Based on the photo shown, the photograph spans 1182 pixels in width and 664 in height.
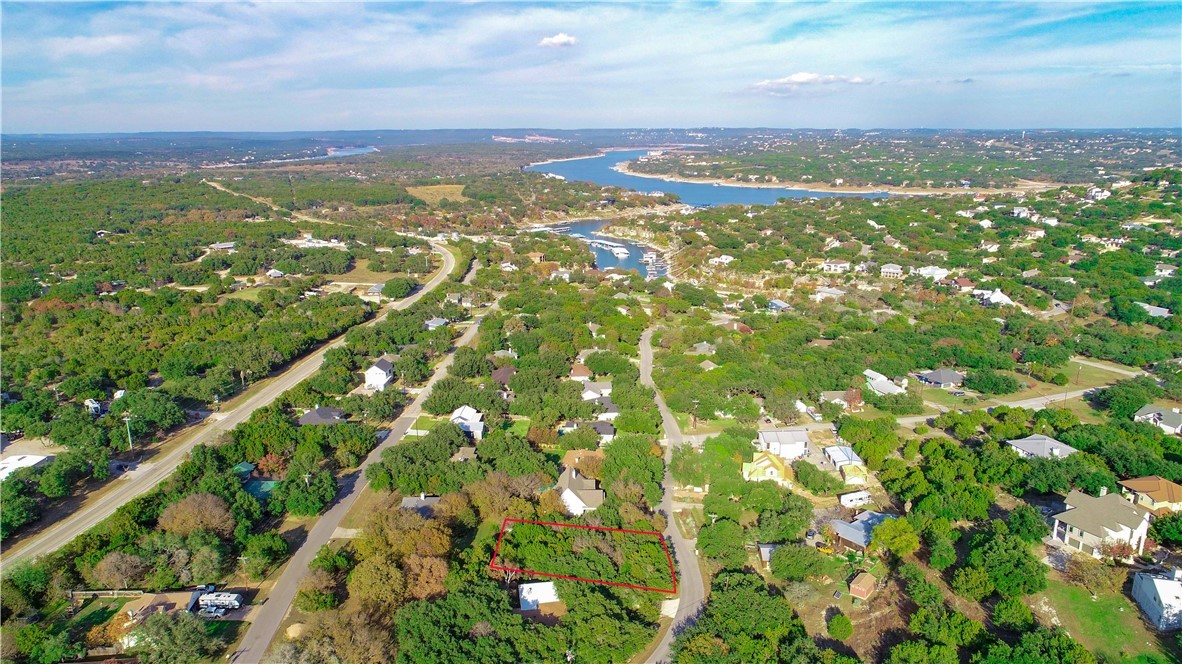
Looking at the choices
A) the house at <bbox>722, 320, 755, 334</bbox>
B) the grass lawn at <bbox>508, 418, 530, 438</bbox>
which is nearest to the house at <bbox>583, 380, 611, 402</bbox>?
the grass lawn at <bbox>508, 418, 530, 438</bbox>

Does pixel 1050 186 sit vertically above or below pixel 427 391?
above

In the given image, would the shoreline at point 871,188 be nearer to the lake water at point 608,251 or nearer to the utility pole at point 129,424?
the lake water at point 608,251

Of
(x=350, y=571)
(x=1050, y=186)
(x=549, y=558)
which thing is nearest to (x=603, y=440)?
(x=549, y=558)

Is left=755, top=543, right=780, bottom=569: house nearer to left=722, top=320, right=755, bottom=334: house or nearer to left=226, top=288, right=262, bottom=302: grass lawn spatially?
left=722, top=320, right=755, bottom=334: house

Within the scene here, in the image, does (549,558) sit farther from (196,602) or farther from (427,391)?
(427,391)

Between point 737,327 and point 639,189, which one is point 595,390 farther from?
point 639,189

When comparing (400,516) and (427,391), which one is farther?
(427,391)
